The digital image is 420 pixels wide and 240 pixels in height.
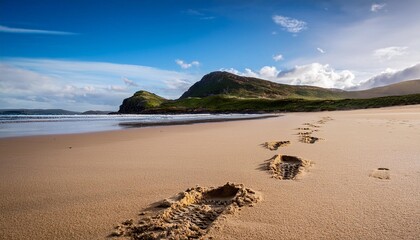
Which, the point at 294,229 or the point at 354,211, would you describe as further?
the point at 354,211

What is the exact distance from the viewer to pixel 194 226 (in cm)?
251

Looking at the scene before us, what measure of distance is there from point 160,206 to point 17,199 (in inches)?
73.0

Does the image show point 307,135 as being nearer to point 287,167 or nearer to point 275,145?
point 275,145

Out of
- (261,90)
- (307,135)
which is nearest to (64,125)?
(307,135)

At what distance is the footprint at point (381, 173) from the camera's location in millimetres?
3892

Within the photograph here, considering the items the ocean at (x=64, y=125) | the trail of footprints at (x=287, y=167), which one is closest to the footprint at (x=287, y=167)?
the trail of footprints at (x=287, y=167)

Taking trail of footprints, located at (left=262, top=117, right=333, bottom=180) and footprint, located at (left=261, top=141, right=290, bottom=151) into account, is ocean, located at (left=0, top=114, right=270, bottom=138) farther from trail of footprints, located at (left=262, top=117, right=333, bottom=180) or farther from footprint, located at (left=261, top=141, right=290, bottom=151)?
trail of footprints, located at (left=262, top=117, right=333, bottom=180)

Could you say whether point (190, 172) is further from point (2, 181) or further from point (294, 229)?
point (2, 181)

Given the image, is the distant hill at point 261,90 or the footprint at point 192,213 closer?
the footprint at point 192,213

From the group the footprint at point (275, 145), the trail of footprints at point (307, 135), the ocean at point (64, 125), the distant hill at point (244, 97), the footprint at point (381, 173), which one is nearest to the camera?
the footprint at point (381, 173)

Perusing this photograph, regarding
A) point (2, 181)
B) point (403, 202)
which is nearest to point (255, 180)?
point (403, 202)

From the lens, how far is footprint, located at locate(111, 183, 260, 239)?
2.41 metres

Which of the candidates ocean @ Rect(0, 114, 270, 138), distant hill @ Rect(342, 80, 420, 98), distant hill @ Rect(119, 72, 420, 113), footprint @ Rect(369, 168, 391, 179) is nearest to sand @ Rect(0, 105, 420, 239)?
footprint @ Rect(369, 168, 391, 179)

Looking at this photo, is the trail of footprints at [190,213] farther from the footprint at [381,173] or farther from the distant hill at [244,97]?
the distant hill at [244,97]
